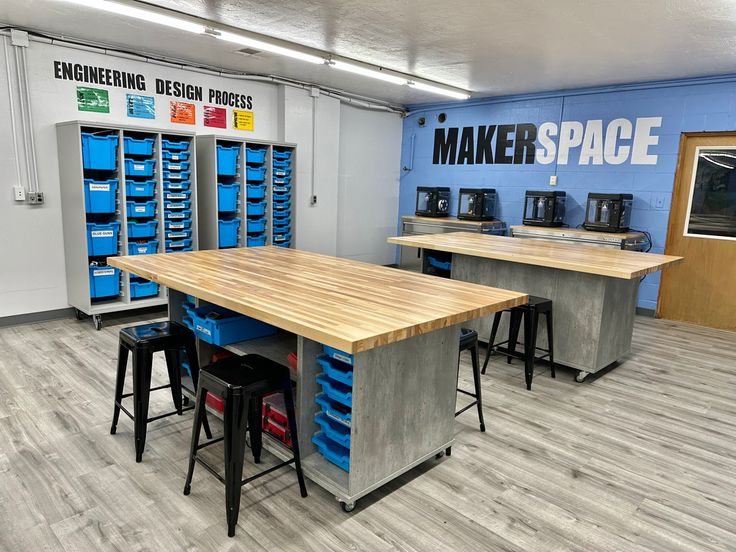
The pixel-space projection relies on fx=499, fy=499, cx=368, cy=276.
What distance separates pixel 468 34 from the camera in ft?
14.8

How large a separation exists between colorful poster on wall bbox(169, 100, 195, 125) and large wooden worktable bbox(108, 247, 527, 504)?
3.67 metres

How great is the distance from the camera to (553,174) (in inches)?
281

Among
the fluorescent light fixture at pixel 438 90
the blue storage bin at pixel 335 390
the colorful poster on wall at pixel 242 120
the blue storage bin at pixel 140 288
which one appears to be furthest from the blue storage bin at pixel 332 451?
the colorful poster on wall at pixel 242 120

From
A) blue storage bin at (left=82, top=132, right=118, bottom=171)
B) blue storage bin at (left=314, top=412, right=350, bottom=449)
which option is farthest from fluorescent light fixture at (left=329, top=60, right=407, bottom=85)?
blue storage bin at (left=314, top=412, right=350, bottom=449)

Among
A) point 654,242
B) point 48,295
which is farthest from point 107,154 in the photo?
point 654,242

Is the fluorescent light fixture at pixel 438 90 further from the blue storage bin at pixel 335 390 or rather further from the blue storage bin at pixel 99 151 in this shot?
the blue storage bin at pixel 335 390

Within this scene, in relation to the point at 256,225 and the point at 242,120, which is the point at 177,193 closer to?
the point at 256,225

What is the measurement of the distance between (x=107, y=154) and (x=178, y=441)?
3.32 meters

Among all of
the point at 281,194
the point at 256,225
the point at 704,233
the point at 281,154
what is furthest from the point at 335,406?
the point at 704,233

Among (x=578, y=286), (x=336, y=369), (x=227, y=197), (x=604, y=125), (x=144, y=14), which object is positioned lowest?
(x=336, y=369)

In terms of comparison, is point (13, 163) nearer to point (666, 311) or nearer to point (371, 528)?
point (371, 528)

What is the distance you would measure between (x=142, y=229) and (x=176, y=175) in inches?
28.1

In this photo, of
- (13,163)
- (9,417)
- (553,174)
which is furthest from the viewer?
(553,174)

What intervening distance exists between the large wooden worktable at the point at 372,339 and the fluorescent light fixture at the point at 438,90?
166 inches
